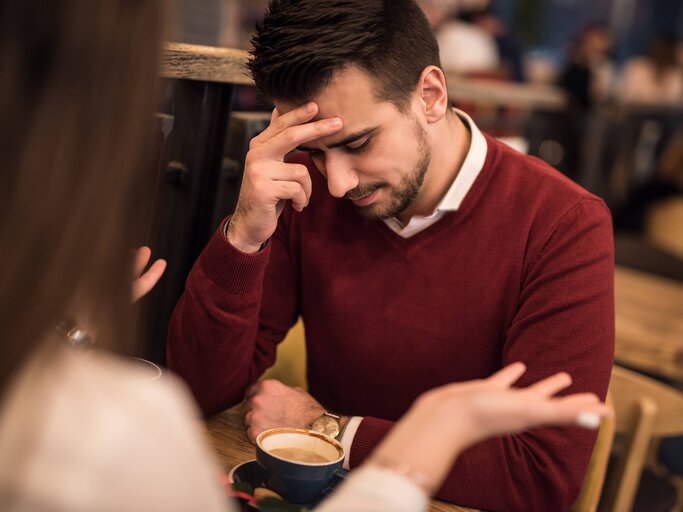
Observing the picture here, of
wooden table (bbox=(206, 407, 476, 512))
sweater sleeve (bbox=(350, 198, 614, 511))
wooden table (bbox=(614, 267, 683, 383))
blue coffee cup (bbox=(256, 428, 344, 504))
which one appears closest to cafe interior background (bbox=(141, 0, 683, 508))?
wooden table (bbox=(614, 267, 683, 383))

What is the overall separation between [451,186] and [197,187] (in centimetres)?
58

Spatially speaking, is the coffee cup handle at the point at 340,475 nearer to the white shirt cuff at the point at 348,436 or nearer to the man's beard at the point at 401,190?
the white shirt cuff at the point at 348,436

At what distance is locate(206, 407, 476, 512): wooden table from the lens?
1.35 meters

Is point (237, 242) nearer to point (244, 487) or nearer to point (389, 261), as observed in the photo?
point (389, 261)

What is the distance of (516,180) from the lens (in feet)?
5.77

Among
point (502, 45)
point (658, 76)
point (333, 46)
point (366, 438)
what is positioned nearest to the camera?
point (366, 438)

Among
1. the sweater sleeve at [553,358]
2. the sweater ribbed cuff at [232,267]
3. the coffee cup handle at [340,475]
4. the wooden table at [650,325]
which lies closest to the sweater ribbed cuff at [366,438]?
the sweater sleeve at [553,358]

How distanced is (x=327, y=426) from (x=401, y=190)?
499mm

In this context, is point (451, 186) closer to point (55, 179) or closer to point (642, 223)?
point (55, 179)

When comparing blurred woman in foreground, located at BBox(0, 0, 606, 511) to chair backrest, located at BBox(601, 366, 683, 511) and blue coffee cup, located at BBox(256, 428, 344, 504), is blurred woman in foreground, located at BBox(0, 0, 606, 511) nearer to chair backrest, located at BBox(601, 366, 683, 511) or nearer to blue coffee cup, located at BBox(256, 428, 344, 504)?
blue coffee cup, located at BBox(256, 428, 344, 504)

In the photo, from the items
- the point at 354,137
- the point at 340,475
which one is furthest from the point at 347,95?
the point at 340,475

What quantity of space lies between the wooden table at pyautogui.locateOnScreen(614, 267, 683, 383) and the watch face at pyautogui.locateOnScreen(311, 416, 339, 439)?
1337 millimetres

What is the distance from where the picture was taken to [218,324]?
64.7 inches

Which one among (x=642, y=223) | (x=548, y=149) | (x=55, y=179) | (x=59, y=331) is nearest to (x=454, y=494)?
(x=59, y=331)
